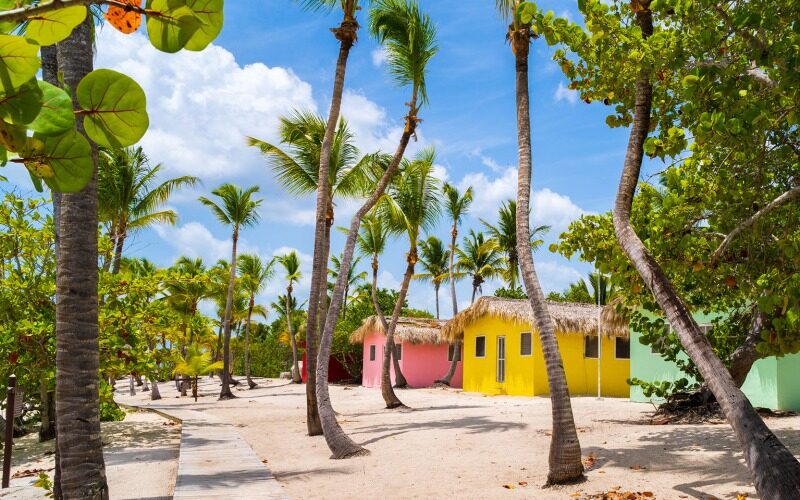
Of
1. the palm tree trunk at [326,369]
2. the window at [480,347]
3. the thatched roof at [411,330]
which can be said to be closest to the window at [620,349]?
the window at [480,347]

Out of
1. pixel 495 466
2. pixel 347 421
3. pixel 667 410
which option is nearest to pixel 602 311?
pixel 667 410

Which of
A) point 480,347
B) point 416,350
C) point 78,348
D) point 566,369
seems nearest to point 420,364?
point 416,350

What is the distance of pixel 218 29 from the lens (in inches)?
31.7

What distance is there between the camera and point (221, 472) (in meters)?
6.50

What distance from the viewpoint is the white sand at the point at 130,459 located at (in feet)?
24.4

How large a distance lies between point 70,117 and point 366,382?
1250 inches

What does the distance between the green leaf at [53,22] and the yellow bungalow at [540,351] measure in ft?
67.4

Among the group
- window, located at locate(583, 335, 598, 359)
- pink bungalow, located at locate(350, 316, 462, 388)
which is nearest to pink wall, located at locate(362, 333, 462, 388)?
pink bungalow, located at locate(350, 316, 462, 388)

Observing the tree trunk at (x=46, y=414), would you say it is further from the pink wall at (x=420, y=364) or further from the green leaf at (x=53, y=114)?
the pink wall at (x=420, y=364)

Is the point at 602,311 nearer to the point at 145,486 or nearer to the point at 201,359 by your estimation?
the point at 145,486

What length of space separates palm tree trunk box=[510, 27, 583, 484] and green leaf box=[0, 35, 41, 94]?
6940mm

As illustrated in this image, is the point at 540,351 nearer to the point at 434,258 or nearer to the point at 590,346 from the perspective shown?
the point at 590,346

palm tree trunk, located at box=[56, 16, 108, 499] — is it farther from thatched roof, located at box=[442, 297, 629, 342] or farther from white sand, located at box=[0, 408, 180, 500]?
thatched roof, located at box=[442, 297, 629, 342]

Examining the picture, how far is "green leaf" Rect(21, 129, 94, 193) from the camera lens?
0.79 meters
